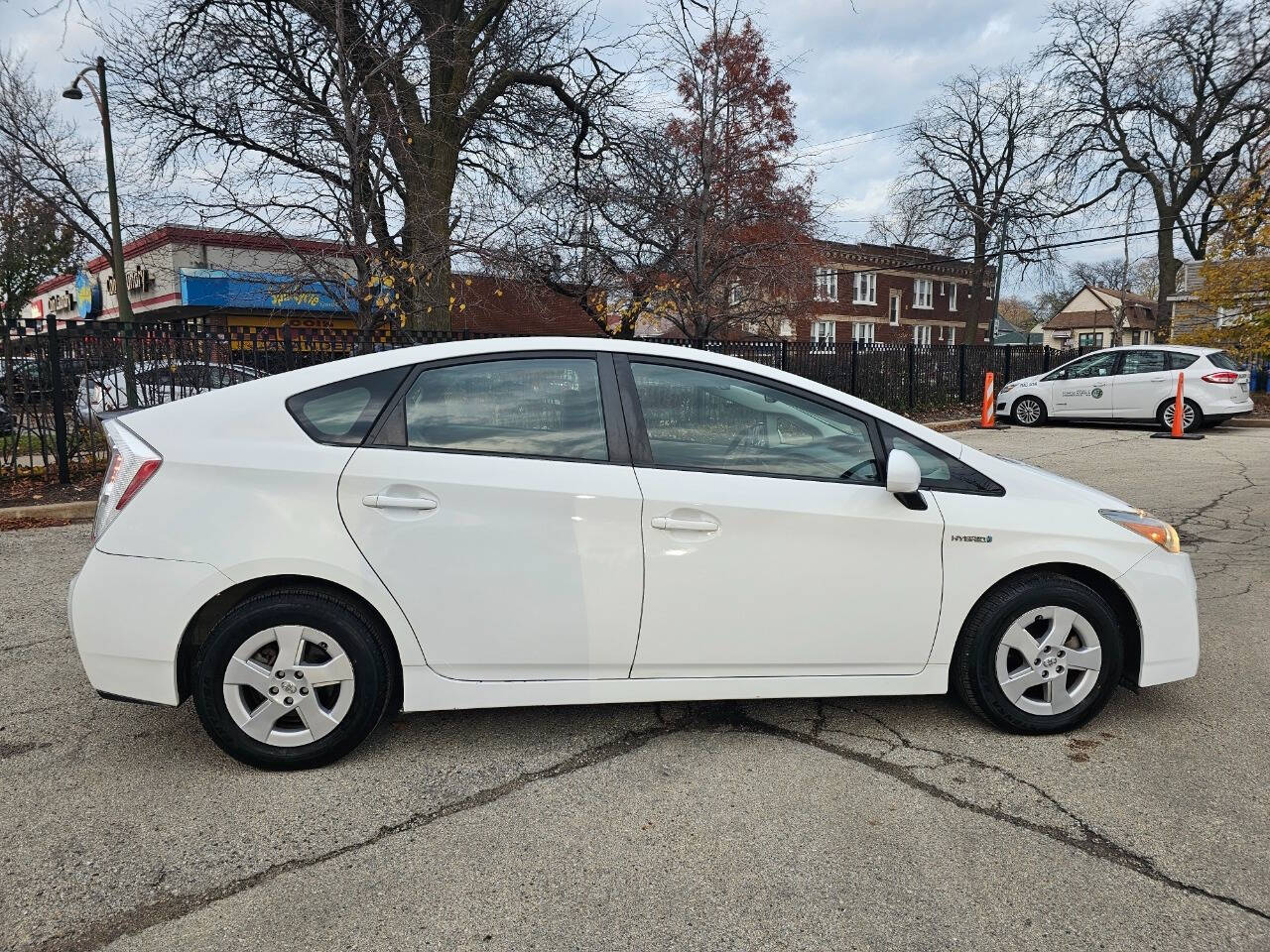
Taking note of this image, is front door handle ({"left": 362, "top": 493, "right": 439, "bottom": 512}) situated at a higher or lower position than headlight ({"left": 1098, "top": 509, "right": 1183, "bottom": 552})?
higher

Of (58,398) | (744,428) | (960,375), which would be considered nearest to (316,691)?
(744,428)

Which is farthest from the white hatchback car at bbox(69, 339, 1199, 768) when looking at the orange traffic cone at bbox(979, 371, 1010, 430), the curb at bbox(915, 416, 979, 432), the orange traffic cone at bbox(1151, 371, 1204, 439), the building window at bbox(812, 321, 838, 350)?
the building window at bbox(812, 321, 838, 350)

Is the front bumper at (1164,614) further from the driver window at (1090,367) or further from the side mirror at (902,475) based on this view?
the driver window at (1090,367)

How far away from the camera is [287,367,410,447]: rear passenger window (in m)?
2.97

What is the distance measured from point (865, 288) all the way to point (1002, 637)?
46.7m

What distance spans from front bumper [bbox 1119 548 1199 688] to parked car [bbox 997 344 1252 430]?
13.4m

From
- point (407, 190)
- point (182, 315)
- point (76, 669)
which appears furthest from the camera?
point (182, 315)

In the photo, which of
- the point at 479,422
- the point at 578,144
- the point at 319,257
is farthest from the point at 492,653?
the point at 578,144

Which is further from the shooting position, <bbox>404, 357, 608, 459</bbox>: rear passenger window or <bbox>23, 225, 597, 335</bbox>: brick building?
<bbox>23, 225, 597, 335</bbox>: brick building

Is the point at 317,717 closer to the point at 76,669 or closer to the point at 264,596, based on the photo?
the point at 264,596

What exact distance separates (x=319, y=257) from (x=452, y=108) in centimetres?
535

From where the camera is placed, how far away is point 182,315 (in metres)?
30.5

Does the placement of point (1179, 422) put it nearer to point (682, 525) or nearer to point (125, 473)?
point (682, 525)

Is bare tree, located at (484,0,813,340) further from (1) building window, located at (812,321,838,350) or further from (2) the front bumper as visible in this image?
(1) building window, located at (812,321,838,350)
